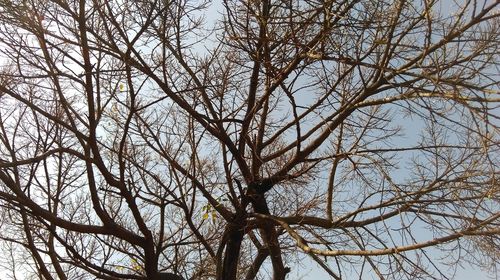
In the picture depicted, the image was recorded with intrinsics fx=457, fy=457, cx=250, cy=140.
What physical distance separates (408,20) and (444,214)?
1.74m

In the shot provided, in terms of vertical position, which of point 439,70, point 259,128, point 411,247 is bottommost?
point 411,247

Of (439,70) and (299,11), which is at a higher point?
(299,11)

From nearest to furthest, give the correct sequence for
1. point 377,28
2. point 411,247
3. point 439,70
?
point 411,247 → point 439,70 → point 377,28

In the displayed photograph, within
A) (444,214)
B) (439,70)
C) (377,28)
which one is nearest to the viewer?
(439,70)

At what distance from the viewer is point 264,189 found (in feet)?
14.9

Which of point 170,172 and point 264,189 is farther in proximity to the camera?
point 170,172

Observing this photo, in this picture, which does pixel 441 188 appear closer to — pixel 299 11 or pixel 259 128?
pixel 259 128

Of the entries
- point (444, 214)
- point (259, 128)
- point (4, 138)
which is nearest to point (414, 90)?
point (444, 214)

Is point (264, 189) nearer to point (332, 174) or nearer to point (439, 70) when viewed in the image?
point (332, 174)

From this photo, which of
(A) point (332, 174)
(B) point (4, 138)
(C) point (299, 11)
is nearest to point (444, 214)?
(A) point (332, 174)

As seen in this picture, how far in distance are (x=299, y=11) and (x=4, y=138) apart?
3.61 m

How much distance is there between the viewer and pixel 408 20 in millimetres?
2898

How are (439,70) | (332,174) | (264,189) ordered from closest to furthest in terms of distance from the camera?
1. (439,70)
2. (264,189)
3. (332,174)

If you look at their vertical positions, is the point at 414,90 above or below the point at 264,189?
below
